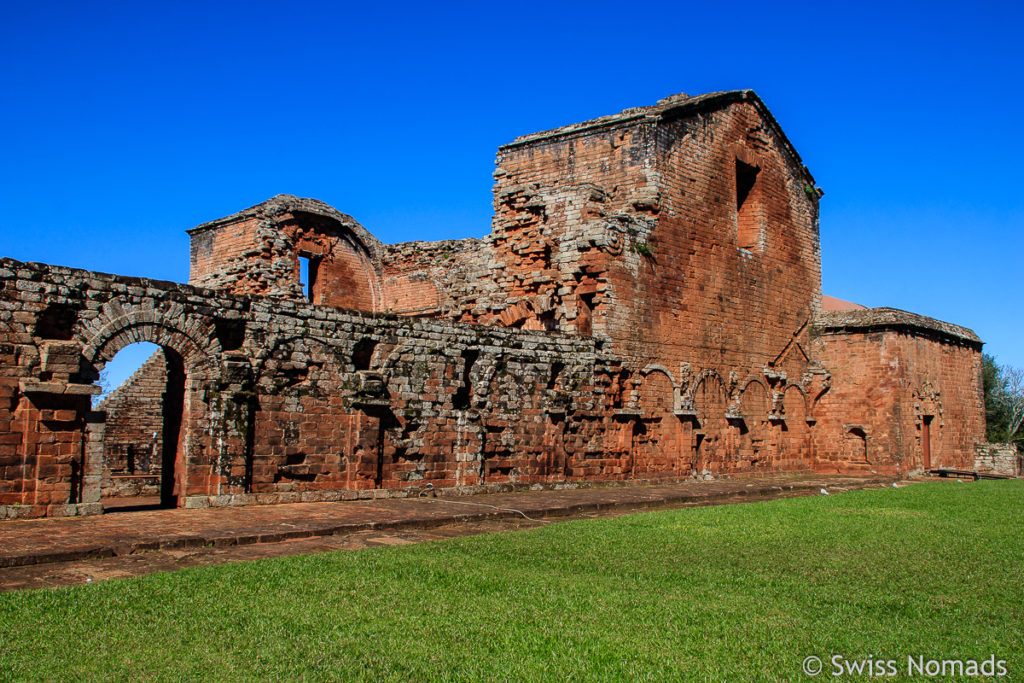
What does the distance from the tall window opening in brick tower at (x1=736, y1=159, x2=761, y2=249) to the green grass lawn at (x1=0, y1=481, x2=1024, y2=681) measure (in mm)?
12579

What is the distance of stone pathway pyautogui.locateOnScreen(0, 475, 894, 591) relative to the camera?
21.0 feet

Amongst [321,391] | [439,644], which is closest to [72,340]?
[321,391]

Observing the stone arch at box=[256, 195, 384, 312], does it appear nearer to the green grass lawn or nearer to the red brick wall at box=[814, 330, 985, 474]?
the red brick wall at box=[814, 330, 985, 474]

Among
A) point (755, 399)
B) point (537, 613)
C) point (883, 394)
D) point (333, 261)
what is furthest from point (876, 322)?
point (537, 613)

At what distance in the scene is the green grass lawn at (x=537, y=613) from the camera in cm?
413

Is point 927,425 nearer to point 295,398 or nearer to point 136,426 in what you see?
point 295,398

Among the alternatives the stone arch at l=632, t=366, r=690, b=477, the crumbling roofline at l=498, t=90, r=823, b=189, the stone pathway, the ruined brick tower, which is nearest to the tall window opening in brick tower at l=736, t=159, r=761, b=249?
the ruined brick tower

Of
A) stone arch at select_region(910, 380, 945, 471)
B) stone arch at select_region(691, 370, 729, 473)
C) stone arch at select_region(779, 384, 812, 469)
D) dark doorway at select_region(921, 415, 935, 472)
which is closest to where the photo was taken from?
stone arch at select_region(691, 370, 729, 473)

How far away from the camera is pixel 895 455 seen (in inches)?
770

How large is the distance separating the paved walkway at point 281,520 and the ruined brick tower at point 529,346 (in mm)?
730

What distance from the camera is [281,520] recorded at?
344 inches

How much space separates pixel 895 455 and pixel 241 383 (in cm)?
1538

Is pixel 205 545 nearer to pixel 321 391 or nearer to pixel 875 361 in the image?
pixel 321 391

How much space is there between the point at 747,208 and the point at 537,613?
1644 cm
